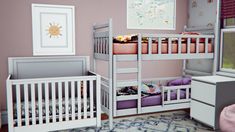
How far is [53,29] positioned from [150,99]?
1539 millimetres

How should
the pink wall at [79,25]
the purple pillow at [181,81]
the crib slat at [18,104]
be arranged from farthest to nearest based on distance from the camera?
the purple pillow at [181,81] < the pink wall at [79,25] < the crib slat at [18,104]

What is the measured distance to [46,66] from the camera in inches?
120

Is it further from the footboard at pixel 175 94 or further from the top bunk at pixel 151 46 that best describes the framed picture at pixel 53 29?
the footboard at pixel 175 94

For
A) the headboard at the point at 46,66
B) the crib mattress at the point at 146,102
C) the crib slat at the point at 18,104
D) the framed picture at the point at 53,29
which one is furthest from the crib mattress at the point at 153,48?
the crib slat at the point at 18,104

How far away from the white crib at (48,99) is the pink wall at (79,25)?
16 centimetres

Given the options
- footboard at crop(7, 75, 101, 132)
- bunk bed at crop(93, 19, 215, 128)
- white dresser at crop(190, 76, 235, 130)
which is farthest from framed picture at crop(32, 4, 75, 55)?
white dresser at crop(190, 76, 235, 130)

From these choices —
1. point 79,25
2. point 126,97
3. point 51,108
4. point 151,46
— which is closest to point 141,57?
point 151,46

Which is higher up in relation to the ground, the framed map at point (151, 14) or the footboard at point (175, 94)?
the framed map at point (151, 14)

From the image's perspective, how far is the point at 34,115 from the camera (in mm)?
2410

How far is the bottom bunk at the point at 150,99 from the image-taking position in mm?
2725

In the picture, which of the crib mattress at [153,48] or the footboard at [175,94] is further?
the footboard at [175,94]

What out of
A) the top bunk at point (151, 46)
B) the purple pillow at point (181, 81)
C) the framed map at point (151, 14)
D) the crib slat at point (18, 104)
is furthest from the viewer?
the framed map at point (151, 14)

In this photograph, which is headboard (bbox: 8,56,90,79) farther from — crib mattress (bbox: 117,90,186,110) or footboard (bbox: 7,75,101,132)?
crib mattress (bbox: 117,90,186,110)

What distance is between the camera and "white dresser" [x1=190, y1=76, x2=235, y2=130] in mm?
2543
